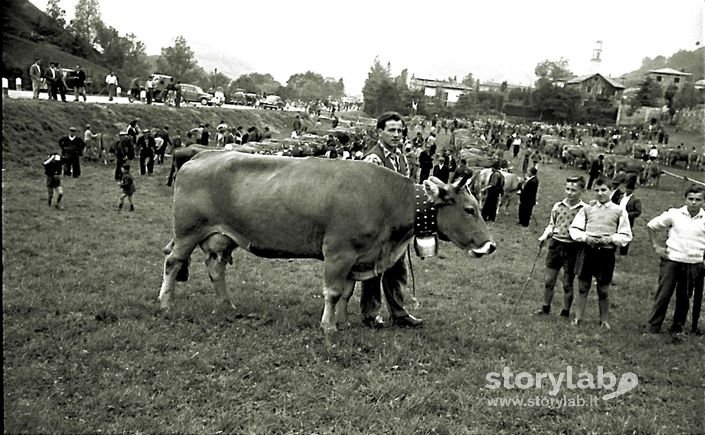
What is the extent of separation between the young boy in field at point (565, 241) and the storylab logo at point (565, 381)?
2.85 m

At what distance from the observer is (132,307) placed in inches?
324

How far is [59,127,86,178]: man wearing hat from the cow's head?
18769 millimetres

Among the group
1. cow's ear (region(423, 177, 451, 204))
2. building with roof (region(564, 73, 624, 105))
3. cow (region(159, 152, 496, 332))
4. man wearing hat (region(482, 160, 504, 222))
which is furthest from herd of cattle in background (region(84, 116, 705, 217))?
building with roof (region(564, 73, 624, 105))

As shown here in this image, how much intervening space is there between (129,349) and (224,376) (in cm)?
142

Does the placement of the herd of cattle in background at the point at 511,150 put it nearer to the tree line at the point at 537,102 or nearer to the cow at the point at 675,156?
the cow at the point at 675,156

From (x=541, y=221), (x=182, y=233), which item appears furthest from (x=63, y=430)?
(x=541, y=221)

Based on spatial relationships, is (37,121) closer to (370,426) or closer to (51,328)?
(51,328)

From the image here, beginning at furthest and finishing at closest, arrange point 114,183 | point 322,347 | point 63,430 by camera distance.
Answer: point 114,183 < point 322,347 < point 63,430

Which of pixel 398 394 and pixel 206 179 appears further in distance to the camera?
pixel 206 179

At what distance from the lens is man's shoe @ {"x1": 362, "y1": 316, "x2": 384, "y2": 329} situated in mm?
8398

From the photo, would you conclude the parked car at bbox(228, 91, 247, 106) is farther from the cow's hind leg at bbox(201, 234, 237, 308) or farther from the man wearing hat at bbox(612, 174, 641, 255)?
the cow's hind leg at bbox(201, 234, 237, 308)

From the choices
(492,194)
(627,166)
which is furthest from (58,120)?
(627,166)

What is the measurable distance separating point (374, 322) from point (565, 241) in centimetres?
388

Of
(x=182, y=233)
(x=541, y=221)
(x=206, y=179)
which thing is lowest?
(x=541, y=221)
